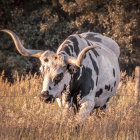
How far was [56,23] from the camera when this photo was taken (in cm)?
1488

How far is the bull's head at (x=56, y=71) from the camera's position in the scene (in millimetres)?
5340

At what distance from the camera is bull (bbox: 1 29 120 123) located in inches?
214

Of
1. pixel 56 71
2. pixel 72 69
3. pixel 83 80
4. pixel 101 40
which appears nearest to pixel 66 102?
pixel 83 80

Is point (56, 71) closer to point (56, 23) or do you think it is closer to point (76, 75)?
point (76, 75)

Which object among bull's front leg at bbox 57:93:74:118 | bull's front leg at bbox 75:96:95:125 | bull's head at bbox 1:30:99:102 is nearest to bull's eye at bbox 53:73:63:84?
bull's head at bbox 1:30:99:102

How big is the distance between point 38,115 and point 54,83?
1.77 feet

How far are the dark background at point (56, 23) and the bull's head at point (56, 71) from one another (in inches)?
327

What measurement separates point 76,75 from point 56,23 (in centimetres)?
916

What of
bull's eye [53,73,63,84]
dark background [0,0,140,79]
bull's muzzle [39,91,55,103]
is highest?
bull's eye [53,73,63,84]

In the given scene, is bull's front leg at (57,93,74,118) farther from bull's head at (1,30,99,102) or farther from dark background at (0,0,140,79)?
dark background at (0,0,140,79)

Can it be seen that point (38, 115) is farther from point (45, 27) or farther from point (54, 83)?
point (45, 27)

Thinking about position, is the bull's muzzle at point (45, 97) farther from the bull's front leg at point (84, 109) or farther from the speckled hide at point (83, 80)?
the bull's front leg at point (84, 109)

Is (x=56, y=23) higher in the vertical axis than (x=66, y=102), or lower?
lower

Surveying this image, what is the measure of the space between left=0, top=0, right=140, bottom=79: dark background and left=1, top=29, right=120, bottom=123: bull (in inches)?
271
